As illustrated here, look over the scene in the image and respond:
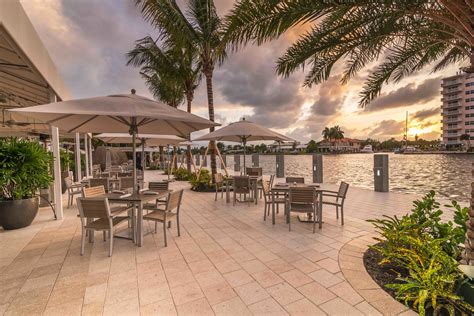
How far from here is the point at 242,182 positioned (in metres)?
6.59

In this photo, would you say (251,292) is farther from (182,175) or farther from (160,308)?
(182,175)

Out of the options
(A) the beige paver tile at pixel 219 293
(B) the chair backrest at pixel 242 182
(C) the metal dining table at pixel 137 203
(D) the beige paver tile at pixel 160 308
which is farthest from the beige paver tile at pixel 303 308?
(B) the chair backrest at pixel 242 182

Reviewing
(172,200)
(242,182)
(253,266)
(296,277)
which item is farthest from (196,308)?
A: (242,182)

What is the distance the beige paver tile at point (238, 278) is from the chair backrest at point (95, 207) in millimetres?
2014

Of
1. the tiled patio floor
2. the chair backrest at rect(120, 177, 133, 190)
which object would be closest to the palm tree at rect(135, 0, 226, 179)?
the chair backrest at rect(120, 177, 133, 190)

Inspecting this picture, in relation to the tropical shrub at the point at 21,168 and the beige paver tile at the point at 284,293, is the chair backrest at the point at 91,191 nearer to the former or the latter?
the tropical shrub at the point at 21,168

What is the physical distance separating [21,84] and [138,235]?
5.21 m

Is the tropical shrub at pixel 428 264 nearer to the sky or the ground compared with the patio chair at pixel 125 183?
nearer to the ground

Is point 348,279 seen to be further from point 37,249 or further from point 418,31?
point 37,249

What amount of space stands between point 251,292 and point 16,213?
528 centimetres

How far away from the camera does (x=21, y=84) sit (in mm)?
5621

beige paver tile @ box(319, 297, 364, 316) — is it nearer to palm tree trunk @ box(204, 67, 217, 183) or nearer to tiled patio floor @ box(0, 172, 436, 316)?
tiled patio floor @ box(0, 172, 436, 316)

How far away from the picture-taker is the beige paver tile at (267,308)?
2.16 metres

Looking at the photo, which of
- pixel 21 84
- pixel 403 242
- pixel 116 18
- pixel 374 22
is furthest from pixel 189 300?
pixel 116 18
